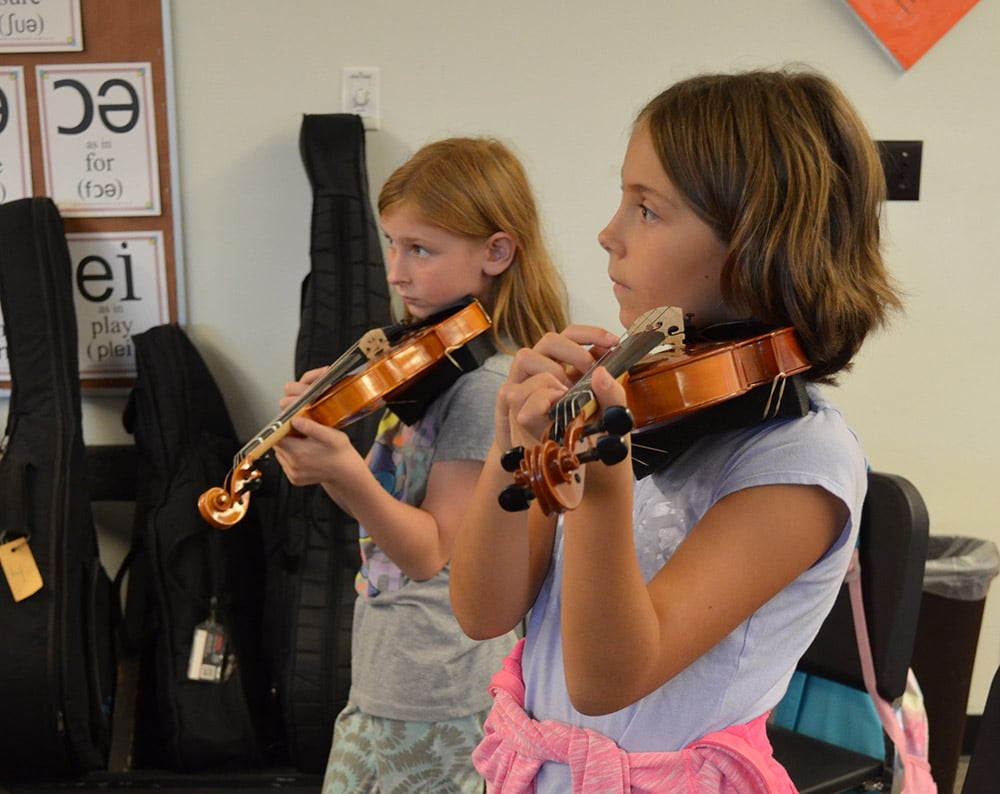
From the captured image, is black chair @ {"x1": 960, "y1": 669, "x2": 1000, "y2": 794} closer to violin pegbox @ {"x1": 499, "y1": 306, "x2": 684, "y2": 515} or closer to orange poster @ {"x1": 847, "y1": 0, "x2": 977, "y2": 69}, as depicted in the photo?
violin pegbox @ {"x1": 499, "y1": 306, "x2": 684, "y2": 515}

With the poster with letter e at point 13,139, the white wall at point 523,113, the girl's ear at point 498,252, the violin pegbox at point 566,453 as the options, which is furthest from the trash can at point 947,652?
the poster with letter e at point 13,139

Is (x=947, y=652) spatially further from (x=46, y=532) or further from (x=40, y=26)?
(x=40, y=26)

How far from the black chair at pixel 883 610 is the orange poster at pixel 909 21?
0.95m

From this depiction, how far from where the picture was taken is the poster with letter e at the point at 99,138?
1838mm

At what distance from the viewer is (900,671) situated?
132 centimetres

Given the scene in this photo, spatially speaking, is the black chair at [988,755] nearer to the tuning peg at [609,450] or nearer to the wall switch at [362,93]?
the tuning peg at [609,450]

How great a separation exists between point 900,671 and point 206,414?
3.98 feet

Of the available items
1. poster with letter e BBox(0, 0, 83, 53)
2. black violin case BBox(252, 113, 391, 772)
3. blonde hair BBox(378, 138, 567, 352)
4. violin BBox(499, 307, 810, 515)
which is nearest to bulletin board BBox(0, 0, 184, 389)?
poster with letter e BBox(0, 0, 83, 53)

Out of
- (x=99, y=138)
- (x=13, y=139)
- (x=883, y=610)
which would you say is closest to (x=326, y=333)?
(x=99, y=138)

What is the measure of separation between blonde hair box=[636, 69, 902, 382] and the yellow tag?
4.38 feet

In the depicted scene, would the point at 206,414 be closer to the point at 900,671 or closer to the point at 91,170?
the point at 91,170

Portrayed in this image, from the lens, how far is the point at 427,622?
1.19m

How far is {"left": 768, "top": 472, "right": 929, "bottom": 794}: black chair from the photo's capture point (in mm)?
1277

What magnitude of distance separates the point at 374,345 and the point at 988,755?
0.72 m
